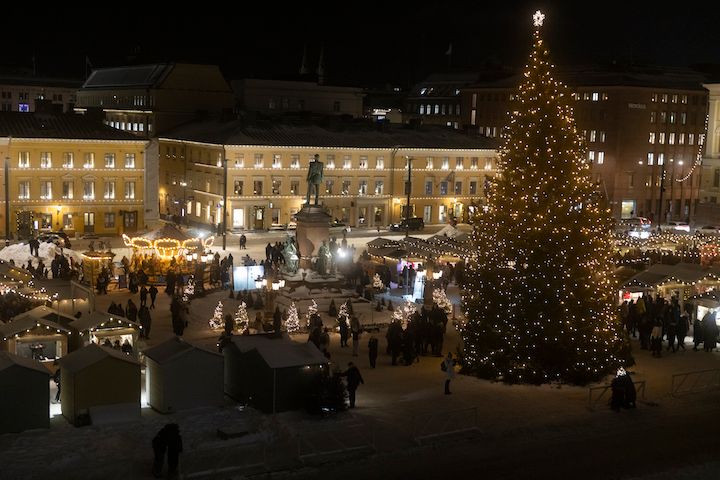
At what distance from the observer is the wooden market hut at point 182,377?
20609 millimetres

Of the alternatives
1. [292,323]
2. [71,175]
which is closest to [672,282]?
[292,323]

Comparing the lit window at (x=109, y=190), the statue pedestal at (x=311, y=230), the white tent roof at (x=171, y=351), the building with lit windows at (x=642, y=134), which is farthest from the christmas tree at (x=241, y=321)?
the building with lit windows at (x=642, y=134)

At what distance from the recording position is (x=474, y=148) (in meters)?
75.6

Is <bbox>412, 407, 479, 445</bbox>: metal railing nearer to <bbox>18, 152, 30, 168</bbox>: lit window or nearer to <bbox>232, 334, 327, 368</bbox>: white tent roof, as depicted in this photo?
<bbox>232, 334, 327, 368</bbox>: white tent roof

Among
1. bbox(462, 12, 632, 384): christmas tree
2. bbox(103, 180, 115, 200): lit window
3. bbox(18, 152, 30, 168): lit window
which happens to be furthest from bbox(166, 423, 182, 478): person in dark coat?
bbox(103, 180, 115, 200): lit window

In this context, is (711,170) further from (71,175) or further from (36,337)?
(36,337)

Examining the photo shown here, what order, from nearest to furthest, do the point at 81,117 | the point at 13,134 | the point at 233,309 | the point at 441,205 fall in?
the point at 233,309
the point at 13,134
the point at 81,117
the point at 441,205

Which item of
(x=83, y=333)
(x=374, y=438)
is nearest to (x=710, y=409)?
(x=374, y=438)

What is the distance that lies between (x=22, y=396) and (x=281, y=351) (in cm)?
556

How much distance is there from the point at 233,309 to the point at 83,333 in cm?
991

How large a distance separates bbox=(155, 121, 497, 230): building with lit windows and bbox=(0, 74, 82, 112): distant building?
54.5m

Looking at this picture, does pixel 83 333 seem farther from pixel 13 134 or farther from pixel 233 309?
pixel 13 134

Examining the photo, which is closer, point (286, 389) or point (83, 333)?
point (286, 389)

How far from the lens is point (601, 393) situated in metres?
22.8
